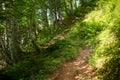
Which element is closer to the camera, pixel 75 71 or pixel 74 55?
pixel 75 71

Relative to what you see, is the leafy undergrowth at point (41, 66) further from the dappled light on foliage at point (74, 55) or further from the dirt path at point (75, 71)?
the dirt path at point (75, 71)

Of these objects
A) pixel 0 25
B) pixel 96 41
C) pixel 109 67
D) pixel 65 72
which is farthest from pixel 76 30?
pixel 109 67

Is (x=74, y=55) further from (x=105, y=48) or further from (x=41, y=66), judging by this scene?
(x=105, y=48)

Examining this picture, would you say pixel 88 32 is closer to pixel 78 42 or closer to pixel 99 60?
pixel 78 42

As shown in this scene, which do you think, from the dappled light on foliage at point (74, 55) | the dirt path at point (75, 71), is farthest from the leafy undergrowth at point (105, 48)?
the dirt path at point (75, 71)

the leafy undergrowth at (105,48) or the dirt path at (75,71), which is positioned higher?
the leafy undergrowth at (105,48)

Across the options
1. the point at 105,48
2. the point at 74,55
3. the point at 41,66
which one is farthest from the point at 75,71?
the point at 74,55

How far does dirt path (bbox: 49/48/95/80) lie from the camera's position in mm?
10357

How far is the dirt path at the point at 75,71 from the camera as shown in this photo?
1036cm

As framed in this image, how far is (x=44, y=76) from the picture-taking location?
1118 centimetres

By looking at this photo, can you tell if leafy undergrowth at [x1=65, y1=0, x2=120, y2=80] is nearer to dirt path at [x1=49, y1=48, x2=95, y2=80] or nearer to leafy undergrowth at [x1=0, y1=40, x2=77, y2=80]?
dirt path at [x1=49, y1=48, x2=95, y2=80]

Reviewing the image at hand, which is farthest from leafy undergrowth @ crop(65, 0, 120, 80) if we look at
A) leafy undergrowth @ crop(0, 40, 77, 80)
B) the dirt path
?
leafy undergrowth @ crop(0, 40, 77, 80)

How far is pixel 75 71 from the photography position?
11055mm

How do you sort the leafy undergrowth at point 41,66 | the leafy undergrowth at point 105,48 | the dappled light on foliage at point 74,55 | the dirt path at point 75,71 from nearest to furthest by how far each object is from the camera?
the leafy undergrowth at point 105,48 < the dappled light on foliage at point 74,55 < the dirt path at point 75,71 < the leafy undergrowth at point 41,66
